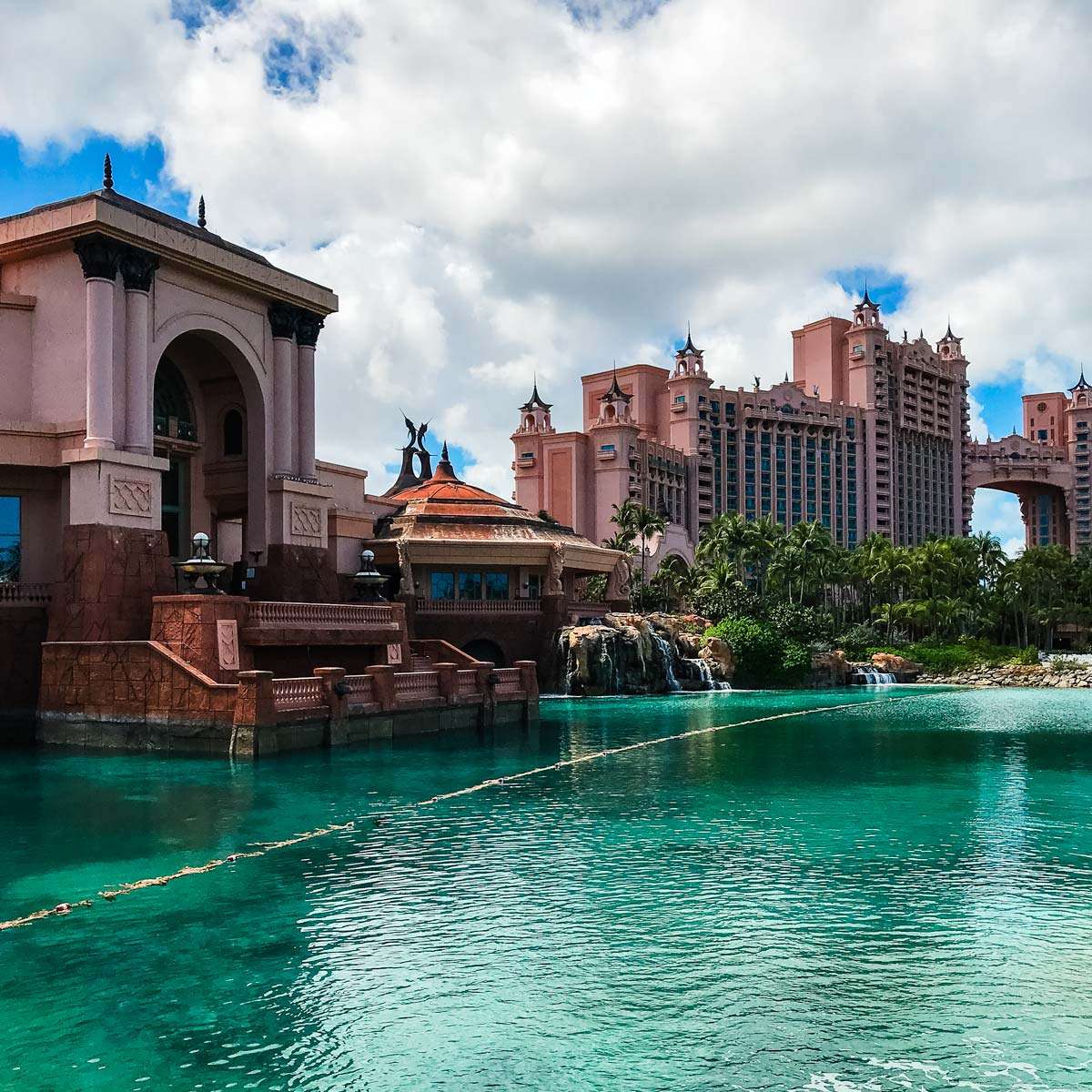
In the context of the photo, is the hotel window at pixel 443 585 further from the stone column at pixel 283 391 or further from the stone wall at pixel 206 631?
the stone wall at pixel 206 631

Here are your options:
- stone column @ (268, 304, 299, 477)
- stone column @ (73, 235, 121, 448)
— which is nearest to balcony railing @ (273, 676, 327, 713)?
stone column @ (73, 235, 121, 448)

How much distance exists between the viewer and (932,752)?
30797 mm

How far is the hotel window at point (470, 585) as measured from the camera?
62.4 metres

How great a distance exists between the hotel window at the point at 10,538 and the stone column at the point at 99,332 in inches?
134

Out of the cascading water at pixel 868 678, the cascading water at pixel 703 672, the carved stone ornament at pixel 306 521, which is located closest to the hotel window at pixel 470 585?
the cascading water at pixel 703 672

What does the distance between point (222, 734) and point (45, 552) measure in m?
11.4

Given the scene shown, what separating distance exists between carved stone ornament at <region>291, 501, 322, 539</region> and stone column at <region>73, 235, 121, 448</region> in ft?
30.6

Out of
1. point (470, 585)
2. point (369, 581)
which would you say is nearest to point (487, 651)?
point (470, 585)

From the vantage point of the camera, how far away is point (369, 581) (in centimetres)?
3938

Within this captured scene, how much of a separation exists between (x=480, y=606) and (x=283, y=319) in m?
19.8

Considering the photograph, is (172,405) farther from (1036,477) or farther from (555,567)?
(1036,477)

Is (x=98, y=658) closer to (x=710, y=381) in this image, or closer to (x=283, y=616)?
(x=283, y=616)

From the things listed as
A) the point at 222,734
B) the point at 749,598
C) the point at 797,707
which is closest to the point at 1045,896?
the point at 222,734

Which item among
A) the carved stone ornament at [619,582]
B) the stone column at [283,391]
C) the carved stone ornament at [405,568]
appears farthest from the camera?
the carved stone ornament at [619,582]
